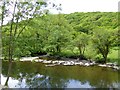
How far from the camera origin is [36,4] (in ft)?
33.9

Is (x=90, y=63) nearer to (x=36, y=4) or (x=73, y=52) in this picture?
(x=73, y=52)

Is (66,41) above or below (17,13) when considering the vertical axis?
below

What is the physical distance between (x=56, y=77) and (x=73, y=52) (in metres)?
13.4

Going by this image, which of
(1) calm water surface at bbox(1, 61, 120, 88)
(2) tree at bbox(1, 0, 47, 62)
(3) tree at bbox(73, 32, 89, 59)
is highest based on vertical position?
(2) tree at bbox(1, 0, 47, 62)

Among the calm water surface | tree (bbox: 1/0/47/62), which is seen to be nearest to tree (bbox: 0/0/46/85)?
tree (bbox: 1/0/47/62)

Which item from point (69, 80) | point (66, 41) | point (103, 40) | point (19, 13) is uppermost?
point (19, 13)

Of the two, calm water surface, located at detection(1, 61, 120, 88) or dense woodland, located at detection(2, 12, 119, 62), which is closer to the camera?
dense woodland, located at detection(2, 12, 119, 62)

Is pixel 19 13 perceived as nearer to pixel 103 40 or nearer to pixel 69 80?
pixel 69 80

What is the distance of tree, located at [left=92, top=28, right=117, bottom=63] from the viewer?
2667cm

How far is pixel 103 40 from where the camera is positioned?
26766 millimetres

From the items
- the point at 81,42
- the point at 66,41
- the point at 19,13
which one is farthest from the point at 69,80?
the point at 66,41

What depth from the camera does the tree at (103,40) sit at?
2667 centimetres

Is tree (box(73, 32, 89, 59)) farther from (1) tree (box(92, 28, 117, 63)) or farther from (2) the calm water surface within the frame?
(2) the calm water surface

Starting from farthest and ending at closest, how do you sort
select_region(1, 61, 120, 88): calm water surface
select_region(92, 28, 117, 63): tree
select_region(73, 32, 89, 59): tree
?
select_region(73, 32, 89, 59): tree
select_region(92, 28, 117, 63): tree
select_region(1, 61, 120, 88): calm water surface
